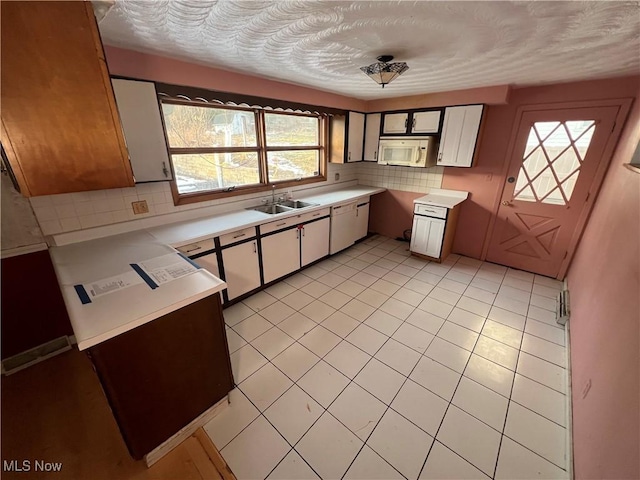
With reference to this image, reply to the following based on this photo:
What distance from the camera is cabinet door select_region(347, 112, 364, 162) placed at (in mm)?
3848

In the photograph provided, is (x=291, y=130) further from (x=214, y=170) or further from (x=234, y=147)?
(x=214, y=170)

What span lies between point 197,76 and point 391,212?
3.36m

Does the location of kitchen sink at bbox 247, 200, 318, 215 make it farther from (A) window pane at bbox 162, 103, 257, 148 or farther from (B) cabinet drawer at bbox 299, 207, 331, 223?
(A) window pane at bbox 162, 103, 257, 148

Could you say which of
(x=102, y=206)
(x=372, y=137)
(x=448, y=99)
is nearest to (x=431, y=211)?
(x=448, y=99)

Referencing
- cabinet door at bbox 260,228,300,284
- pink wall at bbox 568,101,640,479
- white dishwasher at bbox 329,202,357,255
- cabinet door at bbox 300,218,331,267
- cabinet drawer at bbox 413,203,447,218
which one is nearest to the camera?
pink wall at bbox 568,101,640,479

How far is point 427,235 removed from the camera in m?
3.63

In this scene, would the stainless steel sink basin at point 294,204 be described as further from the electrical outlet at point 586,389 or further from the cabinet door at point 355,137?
the electrical outlet at point 586,389

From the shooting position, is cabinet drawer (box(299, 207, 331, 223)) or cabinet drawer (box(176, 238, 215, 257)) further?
cabinet drawer (box(299, 207, 331, 223))

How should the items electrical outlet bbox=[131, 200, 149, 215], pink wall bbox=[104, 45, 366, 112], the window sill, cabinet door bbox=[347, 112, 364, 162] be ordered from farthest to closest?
cabinet door bbox=[347, 112, 364, 162] → the window sill → electrical outlet bbox=[131, 200, 149, 215] → pink wall bbox=[104, 45, 366, 112]

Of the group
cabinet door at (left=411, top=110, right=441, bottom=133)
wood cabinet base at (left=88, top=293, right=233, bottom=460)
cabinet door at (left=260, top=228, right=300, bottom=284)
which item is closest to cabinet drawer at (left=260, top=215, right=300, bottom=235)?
cabinet door at (left=260, top=228, right=300, bottom=284)

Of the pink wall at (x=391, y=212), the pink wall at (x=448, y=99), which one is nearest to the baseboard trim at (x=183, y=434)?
the pink wall at (x=391, y=212)

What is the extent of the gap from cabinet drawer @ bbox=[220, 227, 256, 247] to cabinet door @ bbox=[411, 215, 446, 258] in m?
2.33

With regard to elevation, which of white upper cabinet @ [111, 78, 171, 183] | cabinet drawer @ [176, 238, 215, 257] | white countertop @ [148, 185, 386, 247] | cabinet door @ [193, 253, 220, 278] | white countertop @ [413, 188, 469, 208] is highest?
white upper cabinet @ [111, 78, 171, 183]

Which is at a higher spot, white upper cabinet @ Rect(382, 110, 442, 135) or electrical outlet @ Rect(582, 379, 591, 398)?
white upper cabinet @ Rect(382, 110, 442, 135)
